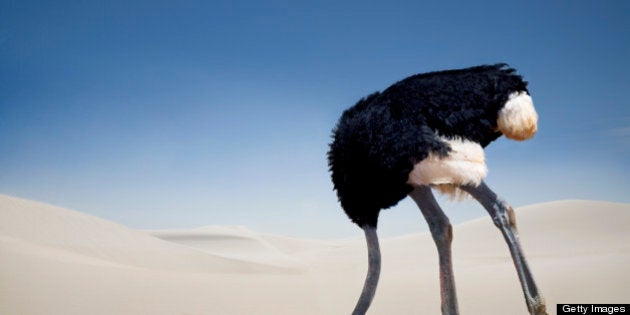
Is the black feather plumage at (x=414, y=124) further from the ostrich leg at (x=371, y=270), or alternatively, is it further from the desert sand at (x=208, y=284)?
the desert sand at (x=208, y=284)

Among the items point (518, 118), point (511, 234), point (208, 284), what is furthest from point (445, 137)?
point (208, 284)

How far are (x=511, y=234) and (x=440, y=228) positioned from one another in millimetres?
798

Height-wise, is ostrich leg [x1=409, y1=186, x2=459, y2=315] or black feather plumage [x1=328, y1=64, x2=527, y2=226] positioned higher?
black feather plumage [x1=328, y1=64, x2=527, y2=226]

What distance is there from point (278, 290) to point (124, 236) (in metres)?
15.2

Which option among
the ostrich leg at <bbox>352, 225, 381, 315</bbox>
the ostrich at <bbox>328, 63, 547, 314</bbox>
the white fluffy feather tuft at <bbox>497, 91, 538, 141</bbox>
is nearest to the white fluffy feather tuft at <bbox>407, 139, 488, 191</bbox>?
the ostrich at <bbox>328, 63, 547, 314</bbox>

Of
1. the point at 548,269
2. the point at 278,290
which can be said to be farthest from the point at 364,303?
the point at 548,269

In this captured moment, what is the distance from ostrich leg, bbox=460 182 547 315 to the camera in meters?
3.50

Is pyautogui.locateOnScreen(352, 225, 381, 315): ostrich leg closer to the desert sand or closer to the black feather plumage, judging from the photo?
the black feather plumage

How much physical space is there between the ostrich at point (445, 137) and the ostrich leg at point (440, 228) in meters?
0.01

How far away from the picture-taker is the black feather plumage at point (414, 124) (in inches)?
148

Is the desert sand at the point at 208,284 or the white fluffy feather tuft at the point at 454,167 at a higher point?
the white fluffy feather tuft at the point at 454,167

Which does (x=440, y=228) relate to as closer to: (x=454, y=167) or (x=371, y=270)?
(x=371, y=270)

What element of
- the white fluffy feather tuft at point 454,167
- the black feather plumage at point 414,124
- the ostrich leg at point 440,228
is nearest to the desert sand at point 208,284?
the ostrich leg at point 440,228

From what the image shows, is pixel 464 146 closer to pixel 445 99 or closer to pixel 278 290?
pixel 445 99
